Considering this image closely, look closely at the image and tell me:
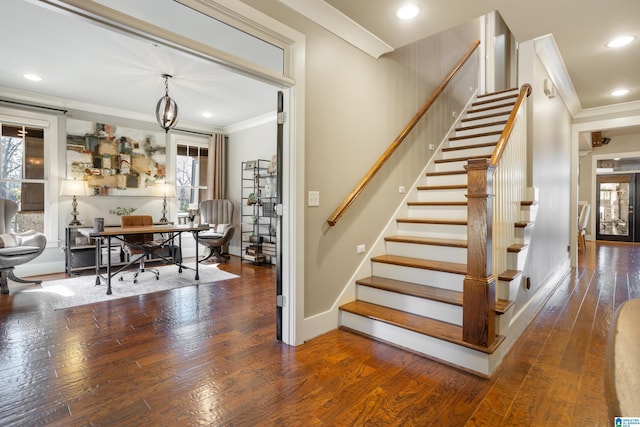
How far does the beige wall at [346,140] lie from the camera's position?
2645 mm

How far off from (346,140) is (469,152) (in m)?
2.16

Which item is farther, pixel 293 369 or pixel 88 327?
pixel 88 327

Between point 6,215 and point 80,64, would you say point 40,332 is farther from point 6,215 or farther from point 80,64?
point 80,64

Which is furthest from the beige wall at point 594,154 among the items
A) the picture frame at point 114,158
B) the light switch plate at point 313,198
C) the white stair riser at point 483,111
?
the picture frame at point 114,158

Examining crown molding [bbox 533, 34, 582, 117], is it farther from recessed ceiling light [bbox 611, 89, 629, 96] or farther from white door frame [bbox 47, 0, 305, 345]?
white door frame [bbox 47, 0, 305, 345]

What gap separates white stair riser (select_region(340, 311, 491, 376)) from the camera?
210 centimetres

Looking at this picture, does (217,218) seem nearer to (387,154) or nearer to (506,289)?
(387,154)

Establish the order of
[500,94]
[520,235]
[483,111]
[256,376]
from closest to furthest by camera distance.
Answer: [256,376]
[520,235]
[483,111]
[500,94]

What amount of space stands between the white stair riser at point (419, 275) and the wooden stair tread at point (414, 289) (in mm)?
39

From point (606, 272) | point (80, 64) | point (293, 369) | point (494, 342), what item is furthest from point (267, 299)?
point (606, 272)

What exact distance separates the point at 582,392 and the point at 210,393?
215cm

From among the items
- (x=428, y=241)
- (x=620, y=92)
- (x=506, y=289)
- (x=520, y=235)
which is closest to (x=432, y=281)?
(x=428, y=241)

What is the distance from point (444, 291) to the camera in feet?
8.79

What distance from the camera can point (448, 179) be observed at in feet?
13.2
